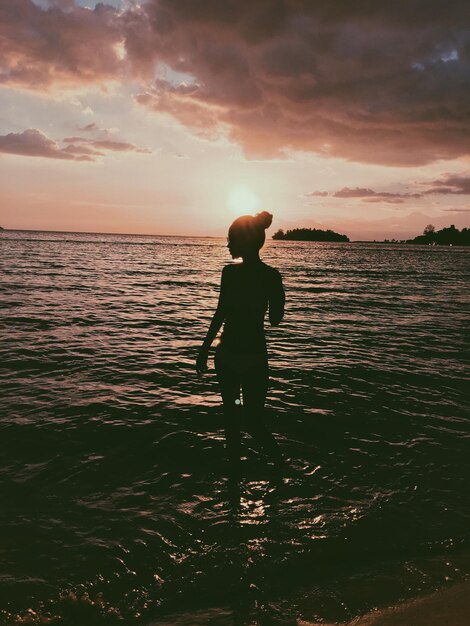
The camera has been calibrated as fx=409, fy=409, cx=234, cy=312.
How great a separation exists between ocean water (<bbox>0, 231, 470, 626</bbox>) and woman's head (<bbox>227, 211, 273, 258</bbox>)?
304 cm

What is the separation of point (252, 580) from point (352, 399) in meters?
5.52

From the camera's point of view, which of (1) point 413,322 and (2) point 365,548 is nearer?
(2) point 365,548

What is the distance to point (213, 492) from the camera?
515 cm

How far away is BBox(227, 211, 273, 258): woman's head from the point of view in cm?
452

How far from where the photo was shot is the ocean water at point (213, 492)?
3602mm

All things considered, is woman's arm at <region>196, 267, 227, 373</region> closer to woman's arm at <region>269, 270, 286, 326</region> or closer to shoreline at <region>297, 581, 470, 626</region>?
woman's arm at <region>269, 270, 286, 326</region>

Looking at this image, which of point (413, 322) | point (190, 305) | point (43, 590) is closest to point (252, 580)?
point (43, 590)

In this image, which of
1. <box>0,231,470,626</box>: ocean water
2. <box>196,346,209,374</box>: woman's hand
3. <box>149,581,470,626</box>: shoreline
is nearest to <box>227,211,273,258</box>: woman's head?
<box>196,346,209,374</box>: woman's hand

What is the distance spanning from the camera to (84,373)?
9867 millimetres

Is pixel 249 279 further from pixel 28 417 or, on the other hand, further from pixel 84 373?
pixel 84 373

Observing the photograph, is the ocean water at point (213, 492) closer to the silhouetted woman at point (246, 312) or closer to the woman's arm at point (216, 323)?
the silhouetted woman at point (246, 312)

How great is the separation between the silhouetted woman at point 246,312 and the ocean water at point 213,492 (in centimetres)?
138

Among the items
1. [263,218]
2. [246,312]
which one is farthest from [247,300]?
[263,218]

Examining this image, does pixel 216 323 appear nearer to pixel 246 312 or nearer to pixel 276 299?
pixel 246 312
